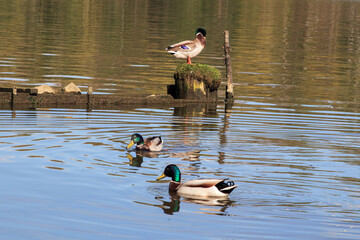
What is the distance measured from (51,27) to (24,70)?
28.9 metres

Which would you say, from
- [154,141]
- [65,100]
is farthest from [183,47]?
[154,141]

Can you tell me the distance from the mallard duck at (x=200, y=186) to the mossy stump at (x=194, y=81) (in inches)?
547

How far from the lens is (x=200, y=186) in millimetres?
14141

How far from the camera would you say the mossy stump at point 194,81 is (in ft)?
93.1

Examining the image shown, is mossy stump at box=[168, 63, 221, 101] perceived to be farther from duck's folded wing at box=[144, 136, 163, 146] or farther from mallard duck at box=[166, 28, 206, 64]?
duck's folded wing at box=[144, 136, 163, 146]

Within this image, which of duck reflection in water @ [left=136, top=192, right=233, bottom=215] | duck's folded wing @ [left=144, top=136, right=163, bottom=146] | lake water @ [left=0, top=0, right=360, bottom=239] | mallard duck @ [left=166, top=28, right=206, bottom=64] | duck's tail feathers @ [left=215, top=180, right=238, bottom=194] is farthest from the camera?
mallard duck @ [left=166, top=28, right=206, bottom=64]

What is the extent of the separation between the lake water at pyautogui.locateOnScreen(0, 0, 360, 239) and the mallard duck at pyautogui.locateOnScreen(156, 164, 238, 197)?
0.19 m

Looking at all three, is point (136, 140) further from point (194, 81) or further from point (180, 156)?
point (194, 81)

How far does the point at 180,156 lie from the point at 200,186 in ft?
13.1

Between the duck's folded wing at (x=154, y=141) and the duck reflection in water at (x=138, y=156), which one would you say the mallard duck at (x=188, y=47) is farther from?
the duck reflection in water at (x=138, y=156)

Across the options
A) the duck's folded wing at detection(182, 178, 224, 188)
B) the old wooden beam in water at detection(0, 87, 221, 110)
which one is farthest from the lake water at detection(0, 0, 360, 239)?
the old wooden beam in water at detection(0, 87, 221, 110)

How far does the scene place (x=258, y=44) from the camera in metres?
59.3

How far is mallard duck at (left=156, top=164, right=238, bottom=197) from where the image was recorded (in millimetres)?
13922

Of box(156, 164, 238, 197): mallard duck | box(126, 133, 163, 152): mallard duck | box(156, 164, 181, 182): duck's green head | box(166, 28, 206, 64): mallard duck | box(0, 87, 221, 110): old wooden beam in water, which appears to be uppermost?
box(166, 28, 206, 64): mallard duck
